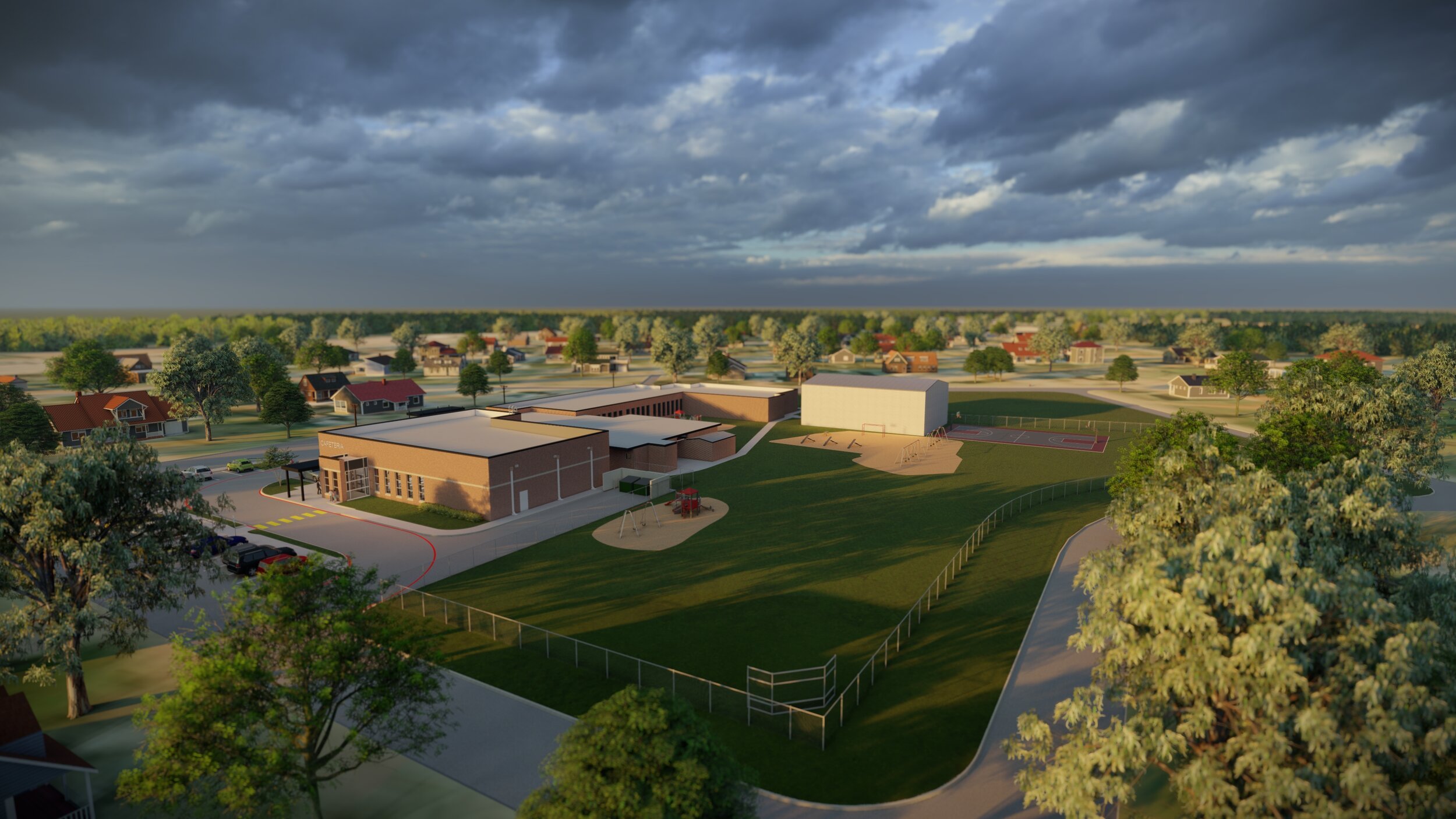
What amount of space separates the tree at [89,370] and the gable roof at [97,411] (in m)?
22.2

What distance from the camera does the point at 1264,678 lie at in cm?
1392

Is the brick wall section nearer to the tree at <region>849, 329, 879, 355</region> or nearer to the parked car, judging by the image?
the parked car

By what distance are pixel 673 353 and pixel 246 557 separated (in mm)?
94224

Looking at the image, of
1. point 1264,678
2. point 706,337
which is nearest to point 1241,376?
point 1264,678

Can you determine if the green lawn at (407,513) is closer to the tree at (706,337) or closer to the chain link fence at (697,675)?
the chain link fence at (697,675)

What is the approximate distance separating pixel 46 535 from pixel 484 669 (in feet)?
50.5

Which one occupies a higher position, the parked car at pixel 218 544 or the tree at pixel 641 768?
the tree at pixel 641 768

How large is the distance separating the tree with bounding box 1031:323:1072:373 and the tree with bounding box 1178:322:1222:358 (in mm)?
29715

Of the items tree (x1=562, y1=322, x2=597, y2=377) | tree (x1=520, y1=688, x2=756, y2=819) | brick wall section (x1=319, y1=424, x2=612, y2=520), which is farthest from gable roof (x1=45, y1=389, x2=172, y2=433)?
tree (x1=520, y1=688, x2=756, y2=819)

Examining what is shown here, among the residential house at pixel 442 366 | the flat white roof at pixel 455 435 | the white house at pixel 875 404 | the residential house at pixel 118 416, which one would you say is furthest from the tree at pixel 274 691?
the residential house at pixel 442 366

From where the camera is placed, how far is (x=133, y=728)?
25656 millimetres

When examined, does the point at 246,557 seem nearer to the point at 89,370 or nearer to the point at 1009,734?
the point at 1009,734

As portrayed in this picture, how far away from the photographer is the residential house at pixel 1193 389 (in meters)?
118

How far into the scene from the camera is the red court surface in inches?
3034
